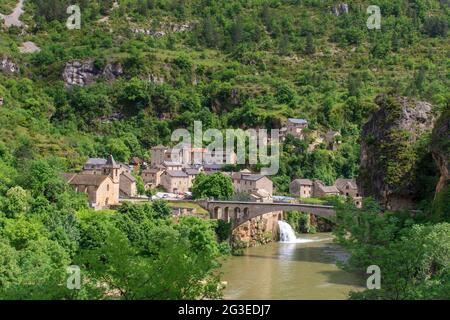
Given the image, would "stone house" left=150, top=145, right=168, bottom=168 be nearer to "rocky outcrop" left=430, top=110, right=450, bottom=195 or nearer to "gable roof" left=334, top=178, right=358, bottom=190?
"gable roof" left=334, top=178, right=358, bottom=190

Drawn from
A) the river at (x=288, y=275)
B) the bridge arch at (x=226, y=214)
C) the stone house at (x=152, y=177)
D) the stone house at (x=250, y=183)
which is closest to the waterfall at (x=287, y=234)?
the river at (x=288, y=275)

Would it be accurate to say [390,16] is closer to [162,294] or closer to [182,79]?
[182,79]

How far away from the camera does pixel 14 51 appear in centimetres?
12012

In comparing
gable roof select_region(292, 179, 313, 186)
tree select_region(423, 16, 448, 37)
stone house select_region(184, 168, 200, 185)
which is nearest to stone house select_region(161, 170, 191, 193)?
stone house select_region(184, 168, 200, 185)

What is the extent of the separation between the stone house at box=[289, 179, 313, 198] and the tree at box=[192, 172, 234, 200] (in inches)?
653

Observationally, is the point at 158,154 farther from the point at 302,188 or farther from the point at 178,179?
the point at 302,188

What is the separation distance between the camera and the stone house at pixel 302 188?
8662cm

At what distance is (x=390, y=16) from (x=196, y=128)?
5703 centimetres

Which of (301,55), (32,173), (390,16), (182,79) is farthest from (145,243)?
(390,16)

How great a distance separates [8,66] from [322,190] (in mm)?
54066

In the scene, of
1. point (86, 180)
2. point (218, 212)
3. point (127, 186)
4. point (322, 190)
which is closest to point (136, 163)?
point (127, 186)

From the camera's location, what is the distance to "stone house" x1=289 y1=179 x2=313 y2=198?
86625 mm

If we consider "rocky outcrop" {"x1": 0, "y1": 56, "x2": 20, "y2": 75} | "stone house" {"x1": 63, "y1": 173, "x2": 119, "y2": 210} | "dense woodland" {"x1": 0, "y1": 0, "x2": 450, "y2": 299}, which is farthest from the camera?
"rocky outcrop" {"x1": 0, "y1": 56, "x2": 20, "y2": 75}

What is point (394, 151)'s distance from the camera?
60.4 m
